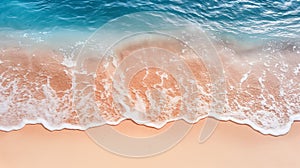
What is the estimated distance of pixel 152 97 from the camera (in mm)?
4070

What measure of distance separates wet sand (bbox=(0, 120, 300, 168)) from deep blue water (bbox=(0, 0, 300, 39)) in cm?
267

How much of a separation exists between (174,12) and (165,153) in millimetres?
3759

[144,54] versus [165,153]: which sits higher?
[144,54]

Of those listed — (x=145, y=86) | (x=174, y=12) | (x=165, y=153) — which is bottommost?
(x=165, y=153)

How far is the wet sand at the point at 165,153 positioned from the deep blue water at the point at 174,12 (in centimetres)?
267

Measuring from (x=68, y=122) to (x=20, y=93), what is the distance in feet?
3.22

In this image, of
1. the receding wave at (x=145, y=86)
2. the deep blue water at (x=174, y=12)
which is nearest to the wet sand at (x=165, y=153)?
the receding wave at (x=145, y=86)

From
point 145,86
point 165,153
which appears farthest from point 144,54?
point 165,153

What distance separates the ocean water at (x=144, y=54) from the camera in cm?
387

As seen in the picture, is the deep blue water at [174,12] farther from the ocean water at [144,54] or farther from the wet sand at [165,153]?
the wet sand at [165,153]

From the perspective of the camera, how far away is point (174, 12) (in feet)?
20.1

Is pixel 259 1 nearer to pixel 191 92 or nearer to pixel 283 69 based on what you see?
pixel 283 69

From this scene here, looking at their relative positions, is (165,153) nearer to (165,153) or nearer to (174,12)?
(165,153)

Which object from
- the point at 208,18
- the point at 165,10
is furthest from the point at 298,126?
the point at 165,10
